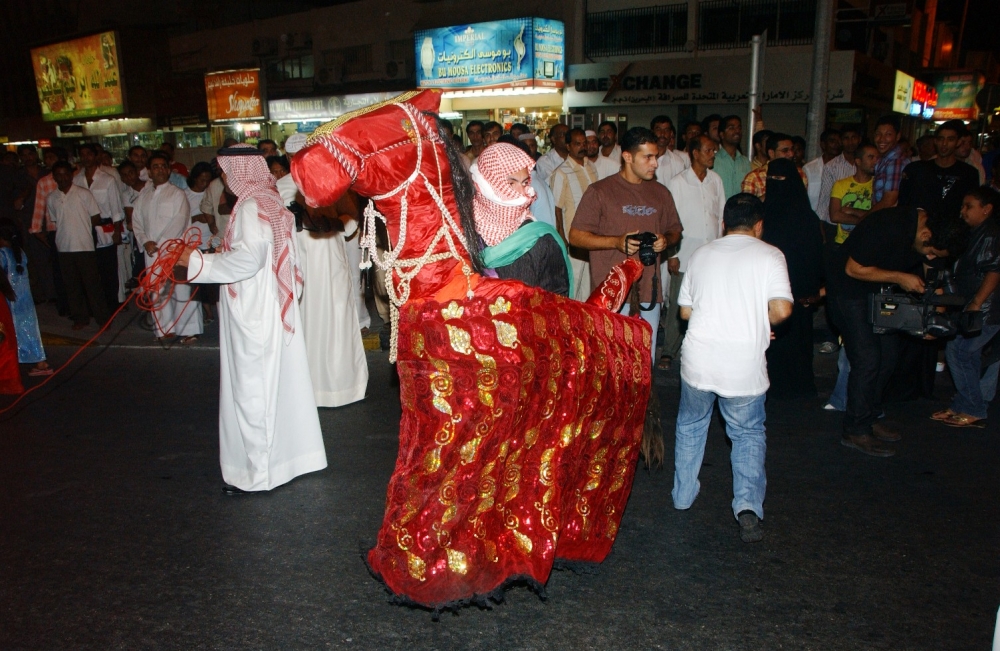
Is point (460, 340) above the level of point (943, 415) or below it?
above

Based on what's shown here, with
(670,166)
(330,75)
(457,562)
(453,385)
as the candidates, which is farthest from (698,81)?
(457,562)

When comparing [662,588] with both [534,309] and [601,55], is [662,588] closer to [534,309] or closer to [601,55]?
[534,309]

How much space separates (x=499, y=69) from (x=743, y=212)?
18.6 metres

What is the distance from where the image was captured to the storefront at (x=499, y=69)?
20.8 meters

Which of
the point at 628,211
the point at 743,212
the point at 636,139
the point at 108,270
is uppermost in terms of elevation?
the point at 636,139

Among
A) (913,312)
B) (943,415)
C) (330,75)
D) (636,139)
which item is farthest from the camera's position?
(330,75)

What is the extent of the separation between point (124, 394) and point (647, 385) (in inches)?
202

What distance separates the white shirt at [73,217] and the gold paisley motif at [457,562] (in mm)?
8342

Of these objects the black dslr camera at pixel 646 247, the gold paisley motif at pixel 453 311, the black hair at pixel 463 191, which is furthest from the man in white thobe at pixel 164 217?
the gold paisley motif at pixel 453 311

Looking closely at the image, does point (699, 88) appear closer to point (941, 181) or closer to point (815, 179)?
point (815, 179)

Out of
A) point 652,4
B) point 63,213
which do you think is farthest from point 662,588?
point 652,4

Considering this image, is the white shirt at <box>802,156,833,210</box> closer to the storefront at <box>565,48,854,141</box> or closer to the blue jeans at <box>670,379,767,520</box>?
the blue jeans at <box>670,379,767,520</box>

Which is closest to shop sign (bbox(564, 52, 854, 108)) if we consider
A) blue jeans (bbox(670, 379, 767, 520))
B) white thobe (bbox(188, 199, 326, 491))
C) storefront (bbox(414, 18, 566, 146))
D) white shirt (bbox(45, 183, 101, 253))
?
storefront (bbox(414, 18, 566, 146))

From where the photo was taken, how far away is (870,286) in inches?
200
